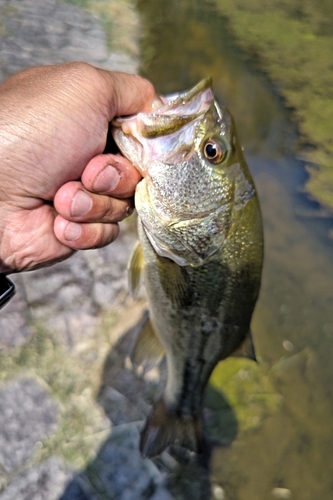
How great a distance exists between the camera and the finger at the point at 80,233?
192 centimetres

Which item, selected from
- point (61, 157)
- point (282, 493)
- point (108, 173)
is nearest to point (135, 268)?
point (108, 173)

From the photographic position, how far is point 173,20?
8.48 meters

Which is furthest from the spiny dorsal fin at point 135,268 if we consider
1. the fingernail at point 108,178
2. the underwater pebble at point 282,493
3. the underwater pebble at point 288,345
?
the underwater pebble at point 288,345

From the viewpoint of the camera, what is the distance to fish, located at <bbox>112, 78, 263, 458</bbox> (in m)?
1.65

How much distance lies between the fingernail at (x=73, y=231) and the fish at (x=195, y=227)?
284 mm

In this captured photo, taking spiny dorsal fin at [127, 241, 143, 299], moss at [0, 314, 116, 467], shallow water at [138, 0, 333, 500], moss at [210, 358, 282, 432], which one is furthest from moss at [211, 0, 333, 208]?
spiny dorsal fin at [127, 241, 143, 299]

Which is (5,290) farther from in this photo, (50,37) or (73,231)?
(50,37)

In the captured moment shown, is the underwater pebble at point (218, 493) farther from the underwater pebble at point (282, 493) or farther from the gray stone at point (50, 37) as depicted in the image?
the gray stone at point (50, 37)

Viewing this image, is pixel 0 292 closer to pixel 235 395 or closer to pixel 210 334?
pixel 210 334

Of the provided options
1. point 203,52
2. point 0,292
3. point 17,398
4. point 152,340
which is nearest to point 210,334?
point 152,340

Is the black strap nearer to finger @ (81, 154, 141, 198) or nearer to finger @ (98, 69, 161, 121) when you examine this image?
finger @ (81, 154, 141, 198)

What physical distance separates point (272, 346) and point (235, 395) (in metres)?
0.60

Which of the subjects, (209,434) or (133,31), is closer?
(209,434)

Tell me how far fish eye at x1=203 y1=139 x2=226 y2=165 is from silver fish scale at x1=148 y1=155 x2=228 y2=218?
30 mm
